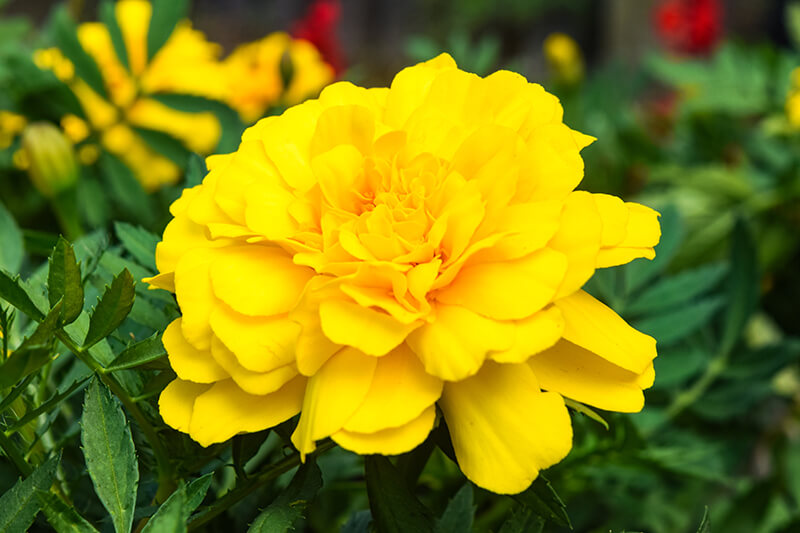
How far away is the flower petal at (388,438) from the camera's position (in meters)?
0.24

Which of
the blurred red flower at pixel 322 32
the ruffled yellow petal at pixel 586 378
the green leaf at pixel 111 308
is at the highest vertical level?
the green leaf at pixel 111 308

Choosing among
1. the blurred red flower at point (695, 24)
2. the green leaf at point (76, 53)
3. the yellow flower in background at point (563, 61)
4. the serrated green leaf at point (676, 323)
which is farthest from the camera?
the blurred red flower at point (695, 24)

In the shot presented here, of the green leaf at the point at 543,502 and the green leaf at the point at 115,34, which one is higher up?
the green leaf at the point at 115,34

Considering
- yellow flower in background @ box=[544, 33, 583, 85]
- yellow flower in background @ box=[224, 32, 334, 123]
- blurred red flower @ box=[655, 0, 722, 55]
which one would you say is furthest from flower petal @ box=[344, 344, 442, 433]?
blurred red flower @ box=[655, 0, 722, 55]

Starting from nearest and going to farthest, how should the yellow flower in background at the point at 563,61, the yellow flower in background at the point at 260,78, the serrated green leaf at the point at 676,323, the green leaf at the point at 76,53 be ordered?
the serrated green leaf at the point at 676,323 → the green leaf at the point at 76,53 → the yellow flower in background at the point at 260,78 → the yellow flower in background at the point at 563,61

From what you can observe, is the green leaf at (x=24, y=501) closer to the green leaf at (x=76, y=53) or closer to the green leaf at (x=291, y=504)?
the green leaf at (x=291, y=504)

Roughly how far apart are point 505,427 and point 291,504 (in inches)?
3.1

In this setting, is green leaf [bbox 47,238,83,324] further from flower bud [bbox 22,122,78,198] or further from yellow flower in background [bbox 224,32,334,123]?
yellow flower in background [bbox 224,32,334,123]

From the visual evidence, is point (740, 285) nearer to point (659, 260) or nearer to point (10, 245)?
point (659, 260)

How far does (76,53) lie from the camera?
0.61 metres

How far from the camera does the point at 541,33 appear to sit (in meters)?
3.38

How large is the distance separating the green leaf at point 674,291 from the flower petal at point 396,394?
274mm

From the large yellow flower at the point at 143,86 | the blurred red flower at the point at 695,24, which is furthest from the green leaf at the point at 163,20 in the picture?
the blurred red flower at the point at 695,24

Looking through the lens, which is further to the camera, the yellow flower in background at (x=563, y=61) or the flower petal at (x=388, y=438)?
the yellow flower in background at (x=563, y=61)
